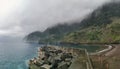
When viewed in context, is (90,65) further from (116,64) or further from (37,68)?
(37,68)

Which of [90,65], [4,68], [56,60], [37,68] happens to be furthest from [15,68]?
[90,65]

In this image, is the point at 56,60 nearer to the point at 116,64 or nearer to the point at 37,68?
the point at 37,68

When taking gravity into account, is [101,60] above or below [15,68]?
above

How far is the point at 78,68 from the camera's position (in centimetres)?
3694

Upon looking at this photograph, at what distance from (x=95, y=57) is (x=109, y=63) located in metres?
5.49

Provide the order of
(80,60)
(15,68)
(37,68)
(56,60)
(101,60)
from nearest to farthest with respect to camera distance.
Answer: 1. (101,60)
2. (80,60)
3. (56,60)
4. (37,68)
5. (15,68)

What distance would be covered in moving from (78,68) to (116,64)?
7726 mm

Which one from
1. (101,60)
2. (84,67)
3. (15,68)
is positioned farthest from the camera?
(15,68)

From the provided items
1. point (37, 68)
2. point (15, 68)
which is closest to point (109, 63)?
point (37, 68)

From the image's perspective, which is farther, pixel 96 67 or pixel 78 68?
pixel 78 68

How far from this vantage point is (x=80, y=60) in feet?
131

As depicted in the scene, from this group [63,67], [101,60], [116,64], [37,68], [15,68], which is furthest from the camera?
[15,68]

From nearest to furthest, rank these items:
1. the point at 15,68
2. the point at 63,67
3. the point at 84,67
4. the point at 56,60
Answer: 1. the point at 84,67
2. the point at 63,67
3. the point at 56,60
4. the point at 15,68

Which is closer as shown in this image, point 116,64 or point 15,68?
point 116,64
